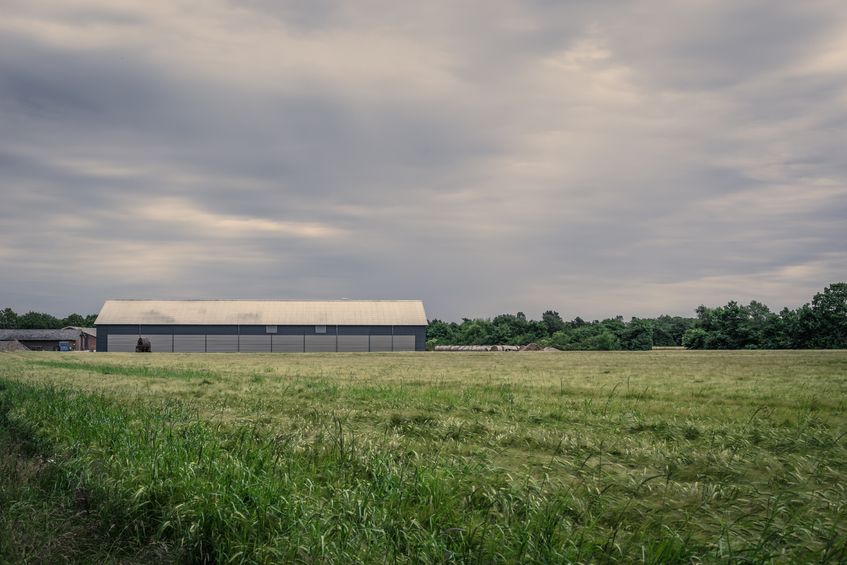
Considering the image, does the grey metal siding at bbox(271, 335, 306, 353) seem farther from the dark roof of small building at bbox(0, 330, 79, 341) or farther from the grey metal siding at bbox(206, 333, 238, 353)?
the dark roof of small building at bbox(0, 330, 79, 341)

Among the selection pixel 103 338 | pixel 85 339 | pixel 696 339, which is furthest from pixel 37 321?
pixel 696 339

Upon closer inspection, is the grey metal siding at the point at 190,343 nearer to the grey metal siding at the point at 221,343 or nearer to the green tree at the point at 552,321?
the grey metal siding at the point at 221,343

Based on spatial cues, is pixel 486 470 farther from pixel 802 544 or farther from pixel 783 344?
pixel 783 344

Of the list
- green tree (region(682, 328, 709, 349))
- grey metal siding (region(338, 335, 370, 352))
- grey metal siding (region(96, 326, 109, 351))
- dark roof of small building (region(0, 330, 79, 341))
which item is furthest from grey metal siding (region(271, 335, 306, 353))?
green tree (region(682, 328, 709, 349))

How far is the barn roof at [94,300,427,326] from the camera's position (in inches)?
3789

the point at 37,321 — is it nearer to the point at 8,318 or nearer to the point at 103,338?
the point at 8,318

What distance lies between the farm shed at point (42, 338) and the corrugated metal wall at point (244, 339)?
145ft

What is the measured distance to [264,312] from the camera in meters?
98.2

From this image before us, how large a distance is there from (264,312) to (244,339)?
5249mm

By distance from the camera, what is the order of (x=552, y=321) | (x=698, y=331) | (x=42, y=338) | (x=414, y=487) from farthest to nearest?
1. (x=552, y=321)
2. (x=42, y=338)
3. (x=698, y=331)
4. (x=414, y=487)

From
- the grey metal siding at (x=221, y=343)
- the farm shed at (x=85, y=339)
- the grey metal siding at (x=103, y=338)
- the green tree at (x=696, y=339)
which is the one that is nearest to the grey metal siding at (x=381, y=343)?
the grey metal siding at (x=221, y=343)

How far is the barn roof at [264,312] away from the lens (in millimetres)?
96250

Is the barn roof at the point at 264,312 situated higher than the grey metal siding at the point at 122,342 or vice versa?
the barn roof at the point at 264,312

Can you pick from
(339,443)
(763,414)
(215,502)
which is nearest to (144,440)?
(339,443)
